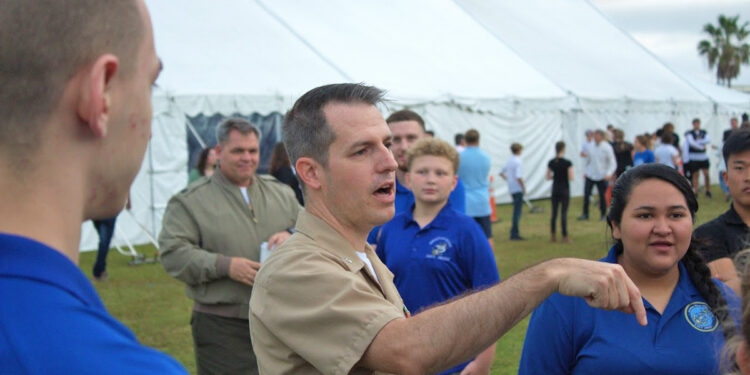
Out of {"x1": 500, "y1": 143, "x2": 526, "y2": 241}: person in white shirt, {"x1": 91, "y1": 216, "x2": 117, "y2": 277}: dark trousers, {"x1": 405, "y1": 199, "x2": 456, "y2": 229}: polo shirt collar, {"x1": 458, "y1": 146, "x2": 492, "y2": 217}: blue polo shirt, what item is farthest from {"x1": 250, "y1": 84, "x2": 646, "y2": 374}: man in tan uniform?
{"x1": 500, "y1": 143, "x2": 526, "y2": 241}: person in white shirt

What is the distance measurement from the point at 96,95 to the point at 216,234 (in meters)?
3.46

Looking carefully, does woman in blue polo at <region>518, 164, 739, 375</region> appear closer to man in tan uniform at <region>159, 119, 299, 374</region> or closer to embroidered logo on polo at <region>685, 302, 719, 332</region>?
embroidered logo on polo at <region>685, 302, 719, 332</region>

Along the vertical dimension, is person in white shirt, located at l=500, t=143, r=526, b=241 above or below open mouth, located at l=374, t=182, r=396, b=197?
below

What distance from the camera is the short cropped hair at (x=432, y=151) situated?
428cm

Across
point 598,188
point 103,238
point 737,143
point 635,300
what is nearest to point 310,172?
point 635,300

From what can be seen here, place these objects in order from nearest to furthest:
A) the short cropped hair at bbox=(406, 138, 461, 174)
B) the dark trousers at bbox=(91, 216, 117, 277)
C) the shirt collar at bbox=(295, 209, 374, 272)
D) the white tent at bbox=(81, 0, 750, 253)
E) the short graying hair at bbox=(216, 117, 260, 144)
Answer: the shirt collar at bbox=(295, 209, 374, 272) → the short cropped hair at bbox=(406, 138, 461, 174) → the short graying hair at bbox=(216, 117, 260, 144) → the dark trousers at bbox=(91, 216, 117, 277) → the white tent at bbox=(81, 0, 750, 253)

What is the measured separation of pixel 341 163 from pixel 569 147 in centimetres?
1929

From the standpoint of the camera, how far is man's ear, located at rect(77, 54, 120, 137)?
0.96m

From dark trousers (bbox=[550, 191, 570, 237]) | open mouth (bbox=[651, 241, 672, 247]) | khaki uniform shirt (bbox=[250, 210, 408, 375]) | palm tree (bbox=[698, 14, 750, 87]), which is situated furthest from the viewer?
palm tree (bbox=[698, 14, 750, 87])

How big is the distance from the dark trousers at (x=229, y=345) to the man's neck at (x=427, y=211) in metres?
1.23

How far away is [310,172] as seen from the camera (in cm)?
227

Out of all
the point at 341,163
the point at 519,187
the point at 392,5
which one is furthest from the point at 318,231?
the point at 392,5

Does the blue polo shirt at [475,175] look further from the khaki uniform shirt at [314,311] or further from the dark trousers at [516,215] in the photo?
the khaki uniform shirt at [314,311]

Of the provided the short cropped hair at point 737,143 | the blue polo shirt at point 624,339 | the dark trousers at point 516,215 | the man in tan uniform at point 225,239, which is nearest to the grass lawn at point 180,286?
the dark trousers at point 516,215
